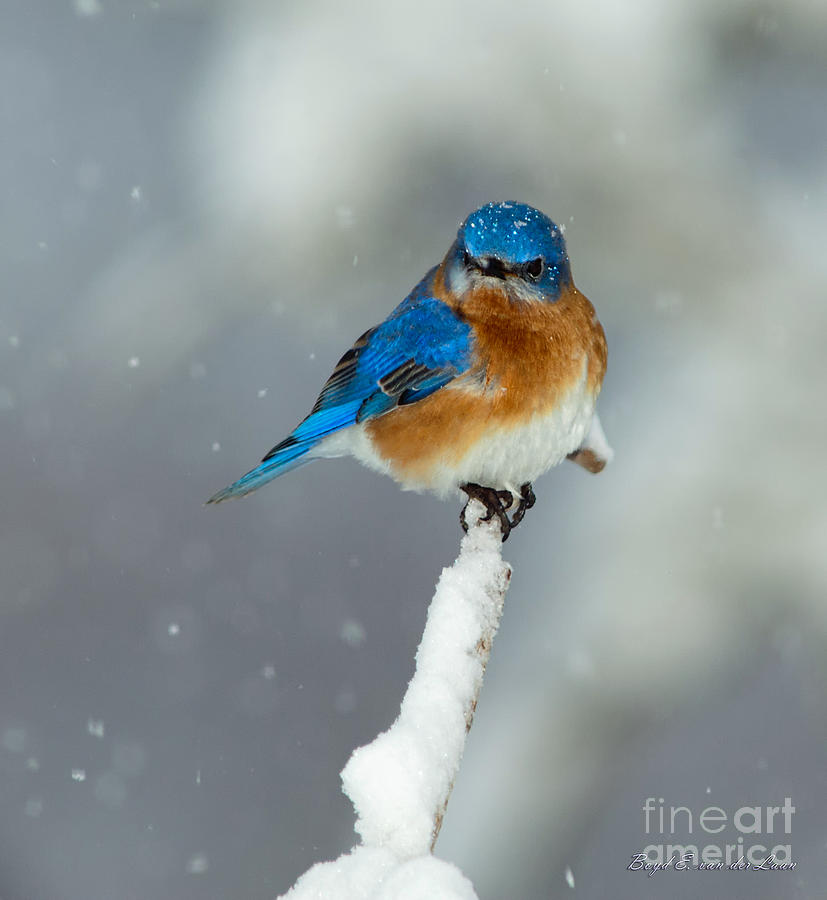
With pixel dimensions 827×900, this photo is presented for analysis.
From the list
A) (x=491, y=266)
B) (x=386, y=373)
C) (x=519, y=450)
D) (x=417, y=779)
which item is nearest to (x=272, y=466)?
(x=386, y=373)

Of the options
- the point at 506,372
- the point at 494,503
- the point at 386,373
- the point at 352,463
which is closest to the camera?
the point at 506,372

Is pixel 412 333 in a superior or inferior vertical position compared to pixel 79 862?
superior

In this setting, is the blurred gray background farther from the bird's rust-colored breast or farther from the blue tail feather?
the bird's rust-colored breast

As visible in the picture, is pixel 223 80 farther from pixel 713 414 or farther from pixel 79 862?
pixel 79 862

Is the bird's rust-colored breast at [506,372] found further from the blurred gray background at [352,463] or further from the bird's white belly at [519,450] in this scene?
the blurred gray background at [352,463]

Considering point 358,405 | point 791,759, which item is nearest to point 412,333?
point 358,405

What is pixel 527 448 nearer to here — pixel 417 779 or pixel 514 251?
pixel 514 251
